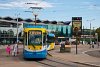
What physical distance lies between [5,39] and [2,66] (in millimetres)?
123136

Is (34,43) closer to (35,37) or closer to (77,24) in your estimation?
(35,37)

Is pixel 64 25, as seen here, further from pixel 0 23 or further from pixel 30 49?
pixel 30 49

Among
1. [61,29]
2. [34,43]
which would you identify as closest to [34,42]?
[34,43]

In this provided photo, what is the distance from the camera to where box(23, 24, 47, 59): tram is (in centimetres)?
3209

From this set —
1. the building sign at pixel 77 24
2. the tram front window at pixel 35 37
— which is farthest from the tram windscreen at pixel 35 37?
the building sign at pixel 77 24

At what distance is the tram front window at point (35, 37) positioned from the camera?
32312 mm

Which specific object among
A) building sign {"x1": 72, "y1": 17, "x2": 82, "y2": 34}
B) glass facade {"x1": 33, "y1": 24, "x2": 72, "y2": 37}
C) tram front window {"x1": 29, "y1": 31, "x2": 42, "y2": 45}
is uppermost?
building sign {"x1": 72, "y1": 17, "x2": 82, "y2": 34}

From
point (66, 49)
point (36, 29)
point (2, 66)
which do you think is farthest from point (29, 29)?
point (66, 49)

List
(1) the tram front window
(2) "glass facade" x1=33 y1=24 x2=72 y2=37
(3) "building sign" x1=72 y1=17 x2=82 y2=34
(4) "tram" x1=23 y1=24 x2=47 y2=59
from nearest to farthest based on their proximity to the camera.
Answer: (4) "tram" x1=23 y1=24 x2=47 y2=59 → (1) the tram front window → (3) "building sign" x1=72 y1=17 x2=82 y2=34 → (2) "glass facade" x1=33 y1=24 x2=72 y2=37

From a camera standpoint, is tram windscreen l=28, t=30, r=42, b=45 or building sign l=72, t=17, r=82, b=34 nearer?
tram windscreen l=28, t=30, r=42, b=45

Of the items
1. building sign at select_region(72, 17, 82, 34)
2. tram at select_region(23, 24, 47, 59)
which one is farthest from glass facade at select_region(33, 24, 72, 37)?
tram at select_region(23, 24, 47, 59)

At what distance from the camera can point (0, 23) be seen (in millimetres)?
149125

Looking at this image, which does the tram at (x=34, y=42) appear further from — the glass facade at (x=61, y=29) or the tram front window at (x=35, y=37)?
the glass facade at (x=61, y=29)

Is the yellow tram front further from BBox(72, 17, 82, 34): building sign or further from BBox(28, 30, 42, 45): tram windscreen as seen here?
BBox(72, 17, 82, 34): building sign
